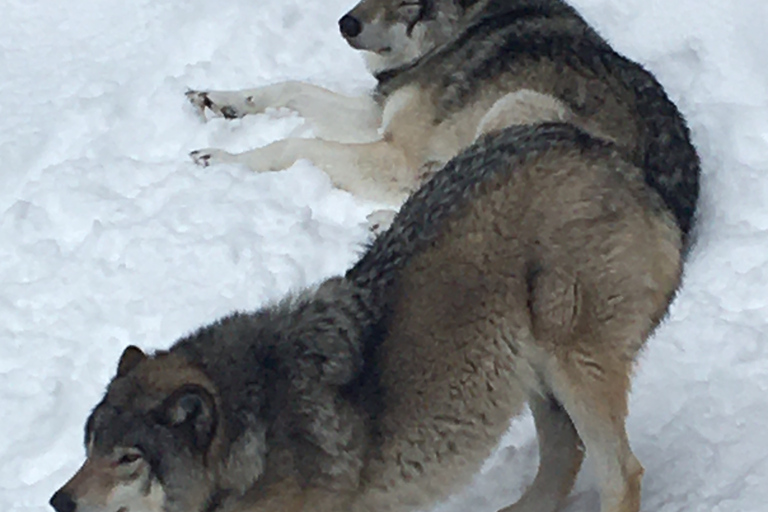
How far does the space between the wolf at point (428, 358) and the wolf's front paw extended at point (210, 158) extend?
2895 millimetres

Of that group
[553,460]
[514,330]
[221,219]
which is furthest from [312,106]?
[514,330]

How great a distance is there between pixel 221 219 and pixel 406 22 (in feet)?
5.71

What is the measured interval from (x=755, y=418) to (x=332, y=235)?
8.69ft

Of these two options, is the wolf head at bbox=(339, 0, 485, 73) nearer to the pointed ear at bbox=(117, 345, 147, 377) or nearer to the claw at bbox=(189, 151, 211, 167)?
the claw at bbox=(189, 151, 211, 167)

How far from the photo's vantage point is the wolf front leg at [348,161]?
6.54m

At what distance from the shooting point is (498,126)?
6062mm

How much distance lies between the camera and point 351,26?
676cm

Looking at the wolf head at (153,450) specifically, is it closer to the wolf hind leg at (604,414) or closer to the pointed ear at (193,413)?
the pointed ear at (193,413)

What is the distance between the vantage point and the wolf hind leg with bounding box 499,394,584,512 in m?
4.30

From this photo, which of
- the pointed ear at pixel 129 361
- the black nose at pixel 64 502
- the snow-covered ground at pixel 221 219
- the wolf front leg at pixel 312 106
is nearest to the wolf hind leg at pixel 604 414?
the snow-covered ground at pixel 221 219

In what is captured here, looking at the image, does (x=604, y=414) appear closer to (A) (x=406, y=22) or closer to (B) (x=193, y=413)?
(B) (x=193, y=413)

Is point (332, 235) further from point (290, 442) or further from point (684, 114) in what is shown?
point (290, 442)

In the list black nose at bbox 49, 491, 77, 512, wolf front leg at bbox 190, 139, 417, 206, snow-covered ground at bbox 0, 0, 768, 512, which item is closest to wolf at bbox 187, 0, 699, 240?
wolf front leg at bbox 190, 139, 417, 206

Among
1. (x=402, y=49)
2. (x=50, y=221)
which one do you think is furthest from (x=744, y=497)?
(x=50, y=221)
